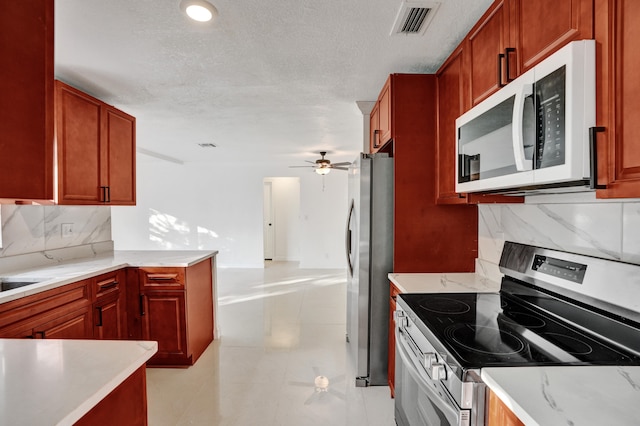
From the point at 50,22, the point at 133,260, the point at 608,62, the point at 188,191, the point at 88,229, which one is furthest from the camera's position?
the point at 188,191

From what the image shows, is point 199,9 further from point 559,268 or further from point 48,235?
point 48,235

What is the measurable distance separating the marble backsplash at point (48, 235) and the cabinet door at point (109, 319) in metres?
0.72

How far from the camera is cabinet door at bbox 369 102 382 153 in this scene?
2705 millimetres

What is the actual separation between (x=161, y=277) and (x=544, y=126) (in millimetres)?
2760

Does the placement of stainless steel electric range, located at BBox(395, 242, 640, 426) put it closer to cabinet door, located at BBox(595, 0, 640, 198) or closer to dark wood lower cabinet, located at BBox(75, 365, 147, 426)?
cabinet door, located at BBox(595, 0, 640, 198)

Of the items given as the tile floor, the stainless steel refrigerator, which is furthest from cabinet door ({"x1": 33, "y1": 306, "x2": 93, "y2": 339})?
the stainless steel refrigerator

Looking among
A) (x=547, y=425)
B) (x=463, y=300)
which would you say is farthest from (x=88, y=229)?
(x=547, y=425)

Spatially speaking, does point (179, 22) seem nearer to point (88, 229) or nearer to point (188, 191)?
point (88, 229)

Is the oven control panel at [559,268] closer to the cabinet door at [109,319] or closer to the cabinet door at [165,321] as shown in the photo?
the cabinet door at [165,321]

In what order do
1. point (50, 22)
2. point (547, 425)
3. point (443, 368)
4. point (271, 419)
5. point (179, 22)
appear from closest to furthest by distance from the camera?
point (547, 425) < point (50, 22) < point (443, 368) < point (179, 22) < point (271, 419)

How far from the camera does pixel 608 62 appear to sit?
889 millimetres

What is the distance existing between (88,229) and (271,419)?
8.48 ft

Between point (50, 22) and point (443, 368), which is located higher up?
point (50, 22)

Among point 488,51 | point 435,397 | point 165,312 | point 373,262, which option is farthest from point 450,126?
point 165,312
